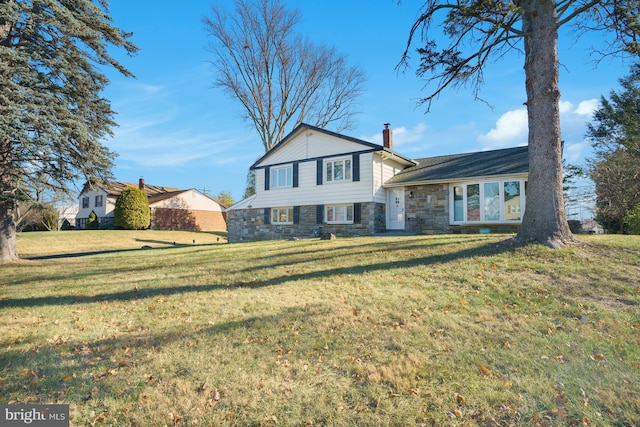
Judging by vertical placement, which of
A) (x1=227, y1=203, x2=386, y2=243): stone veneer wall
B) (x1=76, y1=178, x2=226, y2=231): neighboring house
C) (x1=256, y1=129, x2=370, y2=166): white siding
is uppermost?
(x1=256, y1=129, x2=370, y2=166): white siding

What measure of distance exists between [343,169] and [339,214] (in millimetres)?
2371

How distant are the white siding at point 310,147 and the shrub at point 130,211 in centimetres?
1632

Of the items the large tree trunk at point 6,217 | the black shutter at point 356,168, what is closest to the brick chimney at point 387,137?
the black shutter at point 356,168

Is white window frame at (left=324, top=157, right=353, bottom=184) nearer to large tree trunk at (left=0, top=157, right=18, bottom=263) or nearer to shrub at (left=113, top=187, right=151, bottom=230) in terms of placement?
large tree trunk at (left=0, top=157, right=18, bottom=263)

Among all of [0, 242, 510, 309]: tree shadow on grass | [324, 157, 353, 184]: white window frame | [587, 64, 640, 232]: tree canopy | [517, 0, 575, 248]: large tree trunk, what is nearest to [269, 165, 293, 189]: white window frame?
[324, 157, 353, 184]: white window frame

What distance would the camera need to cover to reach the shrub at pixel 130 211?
101 ft

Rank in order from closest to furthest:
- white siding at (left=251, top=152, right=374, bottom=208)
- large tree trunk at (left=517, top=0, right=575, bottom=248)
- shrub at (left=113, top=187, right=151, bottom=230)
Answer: large tree trunk at (left=517, top=0, right=575, bottom=248), white siding at (left=251, top=152, right=374, bottom=208), shrub at (left=113, top=187, right=151, bottom=230)

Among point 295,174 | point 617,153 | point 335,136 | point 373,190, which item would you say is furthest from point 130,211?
point 617,153

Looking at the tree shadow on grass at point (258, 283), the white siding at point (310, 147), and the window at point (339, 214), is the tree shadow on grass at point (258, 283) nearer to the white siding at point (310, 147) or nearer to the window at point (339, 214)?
the window at point (339, 214)

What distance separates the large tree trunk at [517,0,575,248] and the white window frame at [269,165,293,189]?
45.4 feet

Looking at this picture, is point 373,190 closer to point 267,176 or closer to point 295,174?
point 295,174

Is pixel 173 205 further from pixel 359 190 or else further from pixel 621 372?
pixel 621 372

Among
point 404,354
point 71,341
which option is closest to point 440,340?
point 404,354

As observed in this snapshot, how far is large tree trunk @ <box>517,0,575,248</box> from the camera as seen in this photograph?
7.72 metres
